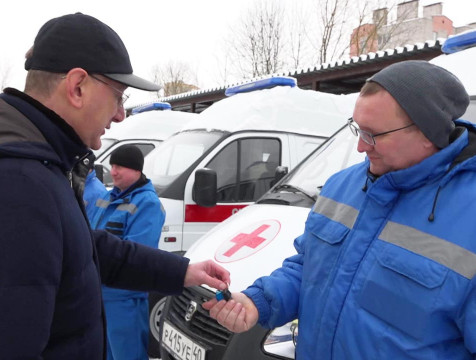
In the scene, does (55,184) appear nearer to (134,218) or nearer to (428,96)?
(428,96)

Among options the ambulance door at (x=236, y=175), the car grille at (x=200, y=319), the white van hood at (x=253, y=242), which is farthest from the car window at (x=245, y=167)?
the car grille at (x=200, y=319)

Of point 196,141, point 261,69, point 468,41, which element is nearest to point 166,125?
point 196,141

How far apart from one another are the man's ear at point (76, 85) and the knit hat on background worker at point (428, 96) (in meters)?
0.95

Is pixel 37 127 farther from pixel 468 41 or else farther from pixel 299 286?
pixel 468 41

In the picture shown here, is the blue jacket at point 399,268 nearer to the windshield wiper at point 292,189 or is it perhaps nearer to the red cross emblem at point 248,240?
the red cross emblem at point 248,240

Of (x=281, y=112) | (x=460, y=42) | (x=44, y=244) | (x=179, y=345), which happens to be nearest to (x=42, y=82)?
(x=44, y=244)

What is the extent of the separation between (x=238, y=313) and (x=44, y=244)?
0.90 m

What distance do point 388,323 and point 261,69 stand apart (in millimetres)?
23523

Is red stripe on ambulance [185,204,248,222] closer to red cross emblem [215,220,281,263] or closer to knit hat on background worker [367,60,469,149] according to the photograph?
red cross emblem [215,220,281,263]

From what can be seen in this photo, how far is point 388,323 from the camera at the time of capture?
1.49 m

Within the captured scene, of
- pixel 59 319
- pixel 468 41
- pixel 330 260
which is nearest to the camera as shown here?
pixel 59 319

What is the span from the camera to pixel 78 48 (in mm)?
1441

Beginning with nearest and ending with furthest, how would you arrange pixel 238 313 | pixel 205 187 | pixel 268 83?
pixel 238 313 → pixel 205 187 → pixel 268 83

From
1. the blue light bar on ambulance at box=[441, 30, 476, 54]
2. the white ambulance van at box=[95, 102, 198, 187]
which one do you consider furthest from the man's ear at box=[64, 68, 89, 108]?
the white ambulance van at box=[95, 102, 198, 187]
